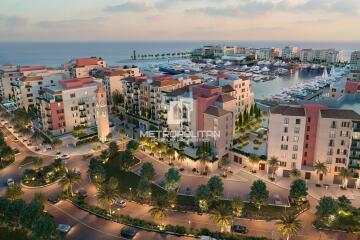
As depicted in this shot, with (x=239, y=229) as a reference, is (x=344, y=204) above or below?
above

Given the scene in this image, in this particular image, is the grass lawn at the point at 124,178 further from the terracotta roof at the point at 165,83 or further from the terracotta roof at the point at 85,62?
the terracotta roof at the point at 85,62

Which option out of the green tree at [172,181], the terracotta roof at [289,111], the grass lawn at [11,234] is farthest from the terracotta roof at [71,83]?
the terracotta roof at [289,111]

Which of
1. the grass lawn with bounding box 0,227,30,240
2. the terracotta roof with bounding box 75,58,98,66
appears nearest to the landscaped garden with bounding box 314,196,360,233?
the grass lawn with bounding box 0,227,30,240

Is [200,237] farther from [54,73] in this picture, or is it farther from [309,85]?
[309,85]

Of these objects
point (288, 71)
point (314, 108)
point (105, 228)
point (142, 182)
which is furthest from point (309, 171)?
point (288, 71)

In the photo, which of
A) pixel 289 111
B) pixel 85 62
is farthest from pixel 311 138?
pixel 85 62

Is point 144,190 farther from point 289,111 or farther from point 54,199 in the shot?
point 289,111
